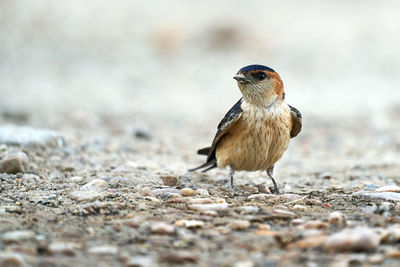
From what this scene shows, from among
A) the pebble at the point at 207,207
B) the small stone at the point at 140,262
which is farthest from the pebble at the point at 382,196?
the small stone at the point at 140,262

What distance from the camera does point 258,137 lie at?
5195 millimetres

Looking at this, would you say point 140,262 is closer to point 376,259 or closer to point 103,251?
point 103,251

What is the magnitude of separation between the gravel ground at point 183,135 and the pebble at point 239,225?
2cm

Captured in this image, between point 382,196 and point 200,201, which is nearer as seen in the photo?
point 200,201

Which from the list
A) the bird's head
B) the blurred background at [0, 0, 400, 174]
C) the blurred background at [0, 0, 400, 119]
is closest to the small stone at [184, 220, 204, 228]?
the bird's head

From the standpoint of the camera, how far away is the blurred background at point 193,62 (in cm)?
1083

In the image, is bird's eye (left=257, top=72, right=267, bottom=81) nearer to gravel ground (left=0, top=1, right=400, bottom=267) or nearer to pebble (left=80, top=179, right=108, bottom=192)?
gravel ground (left=0, top=1, right=400, bottom=267)

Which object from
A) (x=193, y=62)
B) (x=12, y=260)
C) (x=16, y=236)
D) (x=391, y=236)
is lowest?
(x=12, y=260)

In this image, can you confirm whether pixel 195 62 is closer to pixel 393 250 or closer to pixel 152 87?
pixel 152 87

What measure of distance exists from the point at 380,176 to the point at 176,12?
1503cm

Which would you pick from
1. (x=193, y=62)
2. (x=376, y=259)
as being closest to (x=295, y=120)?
(x=376, y=259)

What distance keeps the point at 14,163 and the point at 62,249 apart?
251 centimetres

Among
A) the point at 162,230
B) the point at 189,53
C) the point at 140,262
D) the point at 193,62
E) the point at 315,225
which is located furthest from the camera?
the point at 189,53

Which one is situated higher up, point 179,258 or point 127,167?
point 127,167
